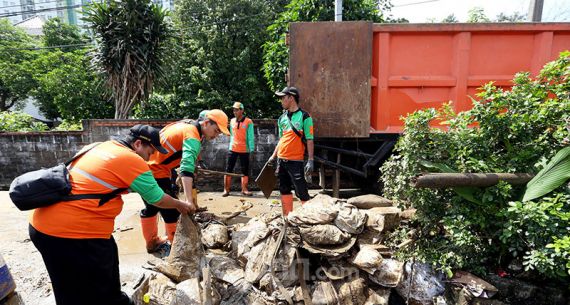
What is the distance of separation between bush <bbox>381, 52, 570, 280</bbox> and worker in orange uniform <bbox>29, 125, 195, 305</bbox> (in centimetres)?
202

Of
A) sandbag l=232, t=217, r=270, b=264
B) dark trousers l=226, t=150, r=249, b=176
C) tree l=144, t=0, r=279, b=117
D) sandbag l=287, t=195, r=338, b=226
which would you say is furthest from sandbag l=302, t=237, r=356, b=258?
tree l=144, t=0, r=279, b=117

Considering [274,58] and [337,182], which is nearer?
[337,182]

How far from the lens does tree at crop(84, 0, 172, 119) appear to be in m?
7.42

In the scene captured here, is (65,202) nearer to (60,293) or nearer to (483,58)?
(60,293)

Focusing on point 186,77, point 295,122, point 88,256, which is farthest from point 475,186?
point 186,77

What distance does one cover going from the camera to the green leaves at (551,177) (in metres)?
2.22

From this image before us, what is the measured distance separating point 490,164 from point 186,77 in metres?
10.1

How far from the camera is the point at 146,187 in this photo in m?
2.06

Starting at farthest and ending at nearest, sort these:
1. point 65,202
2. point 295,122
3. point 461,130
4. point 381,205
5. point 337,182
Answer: point 337,182, point 295,122, point 381,205, point 461,130, point 65,202

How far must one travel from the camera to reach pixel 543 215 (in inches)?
82.0

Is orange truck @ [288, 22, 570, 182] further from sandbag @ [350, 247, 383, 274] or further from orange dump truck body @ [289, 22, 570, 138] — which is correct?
sandbag @ [350, 247, 383, 274]

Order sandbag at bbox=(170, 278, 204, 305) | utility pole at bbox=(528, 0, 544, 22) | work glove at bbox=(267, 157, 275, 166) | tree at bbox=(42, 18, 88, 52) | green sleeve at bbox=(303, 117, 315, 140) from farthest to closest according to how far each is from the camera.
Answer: tree at bbox=(42, 18, 88, 52)
utility pole at bbox=(528, 0, 544, 22)
work glove at bbox=(267, 157, 275, 166)
green sleeve at bbox=(303, 117, 315, 140)
sandbag at bbox=(170, 278, 204, 305)

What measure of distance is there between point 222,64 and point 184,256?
908 centimetres

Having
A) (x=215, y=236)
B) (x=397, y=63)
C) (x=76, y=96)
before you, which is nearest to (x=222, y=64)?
(x=76, y=96)
